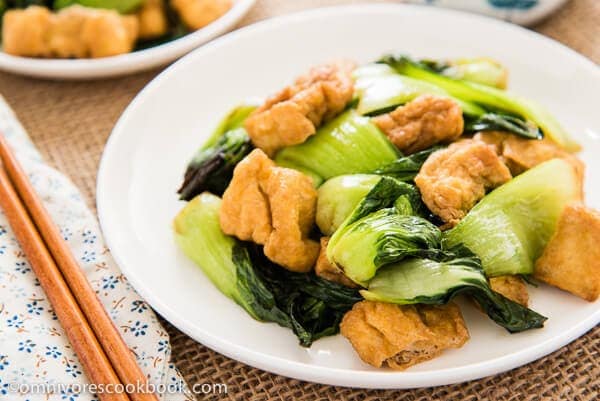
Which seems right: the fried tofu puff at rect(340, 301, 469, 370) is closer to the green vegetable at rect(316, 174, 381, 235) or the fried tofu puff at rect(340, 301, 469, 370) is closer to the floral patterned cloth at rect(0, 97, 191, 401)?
the green vegetable at rect(316, 174, 381, 235)

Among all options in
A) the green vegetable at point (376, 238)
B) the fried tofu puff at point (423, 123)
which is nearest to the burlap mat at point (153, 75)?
the green vegetable at point (376, 238)

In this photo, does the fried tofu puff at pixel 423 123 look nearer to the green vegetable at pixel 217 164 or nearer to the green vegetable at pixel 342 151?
the green vegetable at pixel 342 151

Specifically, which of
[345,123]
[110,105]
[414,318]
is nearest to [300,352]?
[414,318]

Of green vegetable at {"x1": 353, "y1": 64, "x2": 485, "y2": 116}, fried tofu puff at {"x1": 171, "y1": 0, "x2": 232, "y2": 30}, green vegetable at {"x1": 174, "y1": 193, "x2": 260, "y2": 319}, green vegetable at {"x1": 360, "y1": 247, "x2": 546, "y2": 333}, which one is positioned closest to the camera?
green vegetable at {"x1": 360, "y1": 247, "x2": 546, "y2": 333}

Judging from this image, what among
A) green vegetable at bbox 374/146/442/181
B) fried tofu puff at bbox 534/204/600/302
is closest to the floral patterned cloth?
green vegetable at bbox 374/146/442/181

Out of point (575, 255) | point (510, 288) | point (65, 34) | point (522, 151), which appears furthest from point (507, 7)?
point (65, 34)

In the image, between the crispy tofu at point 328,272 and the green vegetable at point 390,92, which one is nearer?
the crispy tofu at point 328,272

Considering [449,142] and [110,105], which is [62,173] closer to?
[110,105]

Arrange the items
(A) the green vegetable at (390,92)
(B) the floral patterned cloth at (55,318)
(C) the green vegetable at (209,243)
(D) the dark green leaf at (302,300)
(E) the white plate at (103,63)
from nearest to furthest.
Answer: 1. (B) the floral patterned cloth at (55,318)
2. (D) the dark green leaf at (302,300)
3. (C) the green vegetable at (209,243)
4. (A) the green vegetable at (390,92)
5. (E) the white plate at (103,63)
